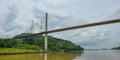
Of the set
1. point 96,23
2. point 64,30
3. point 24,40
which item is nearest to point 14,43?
point 24,40

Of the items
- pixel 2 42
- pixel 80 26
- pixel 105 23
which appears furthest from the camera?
pixel 2 42

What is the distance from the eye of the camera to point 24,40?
2415 inches

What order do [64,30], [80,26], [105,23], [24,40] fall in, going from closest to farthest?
[105,23] < [80,26] < [64,30] < [24,40]

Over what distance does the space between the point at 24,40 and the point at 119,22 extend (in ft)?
126

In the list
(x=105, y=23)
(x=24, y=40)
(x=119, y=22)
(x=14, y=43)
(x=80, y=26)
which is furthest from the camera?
(x=24, y=40)

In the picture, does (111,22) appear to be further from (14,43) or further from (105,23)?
(14,43)

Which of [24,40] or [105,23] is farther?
[24,40]

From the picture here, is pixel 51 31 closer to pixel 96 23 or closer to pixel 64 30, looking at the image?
pixel 64 30

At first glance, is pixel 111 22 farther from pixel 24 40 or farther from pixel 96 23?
pixel 24 40

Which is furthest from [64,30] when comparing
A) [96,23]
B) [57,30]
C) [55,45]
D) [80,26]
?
[55,45]

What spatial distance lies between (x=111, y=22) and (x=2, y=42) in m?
25.2

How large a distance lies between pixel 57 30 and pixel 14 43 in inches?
591

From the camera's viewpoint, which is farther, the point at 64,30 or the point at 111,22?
the point at 64,30

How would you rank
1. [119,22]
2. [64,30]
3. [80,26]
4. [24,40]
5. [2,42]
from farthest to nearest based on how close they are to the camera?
[24,40], [2,42], [64,30], [80,26], [119,22]
